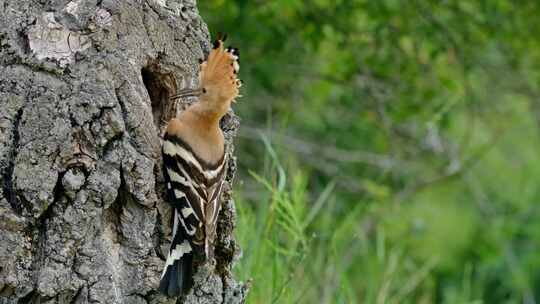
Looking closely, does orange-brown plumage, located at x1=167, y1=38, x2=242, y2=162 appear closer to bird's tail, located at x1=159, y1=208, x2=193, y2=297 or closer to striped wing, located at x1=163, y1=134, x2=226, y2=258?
striped wing, located at x1=163, y1=134, x2=226, y2=258

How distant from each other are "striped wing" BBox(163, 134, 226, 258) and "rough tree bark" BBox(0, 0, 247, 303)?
5 cm

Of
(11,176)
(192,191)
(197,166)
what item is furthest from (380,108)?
(11,176)

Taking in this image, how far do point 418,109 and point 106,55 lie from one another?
14.5 feet

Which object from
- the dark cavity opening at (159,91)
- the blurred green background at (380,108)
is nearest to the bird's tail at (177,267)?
the dark cavity opening at (159,91)

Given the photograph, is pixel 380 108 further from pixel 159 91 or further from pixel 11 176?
pixel 11 176

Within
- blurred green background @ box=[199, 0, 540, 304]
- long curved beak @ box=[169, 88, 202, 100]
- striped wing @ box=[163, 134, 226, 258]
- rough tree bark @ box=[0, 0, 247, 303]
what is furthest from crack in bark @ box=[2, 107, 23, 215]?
blurred green background @ box=[199, 0, 540, 304]

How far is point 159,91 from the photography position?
3621mm

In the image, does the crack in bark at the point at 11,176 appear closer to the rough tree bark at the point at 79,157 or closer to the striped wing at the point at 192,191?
the rough tree bark at the point at 79,157

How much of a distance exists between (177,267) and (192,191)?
239 millimetres

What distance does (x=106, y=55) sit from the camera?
3.32 meters

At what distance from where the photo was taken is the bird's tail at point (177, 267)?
3297mm

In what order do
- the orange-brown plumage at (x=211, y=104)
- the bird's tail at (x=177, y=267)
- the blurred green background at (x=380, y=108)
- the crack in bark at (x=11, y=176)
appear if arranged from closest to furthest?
the crack in bark at (x=11, y=176) < the bird's tail at (x=177, y=267) < the orange-brown plumage at (x=211, y=104) < the blurred green background at (x=380, y=108)

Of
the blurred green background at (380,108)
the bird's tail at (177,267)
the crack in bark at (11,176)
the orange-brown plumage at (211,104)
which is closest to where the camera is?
the crack in bark at (11,176)

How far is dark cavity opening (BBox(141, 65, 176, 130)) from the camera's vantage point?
354 centimetres
